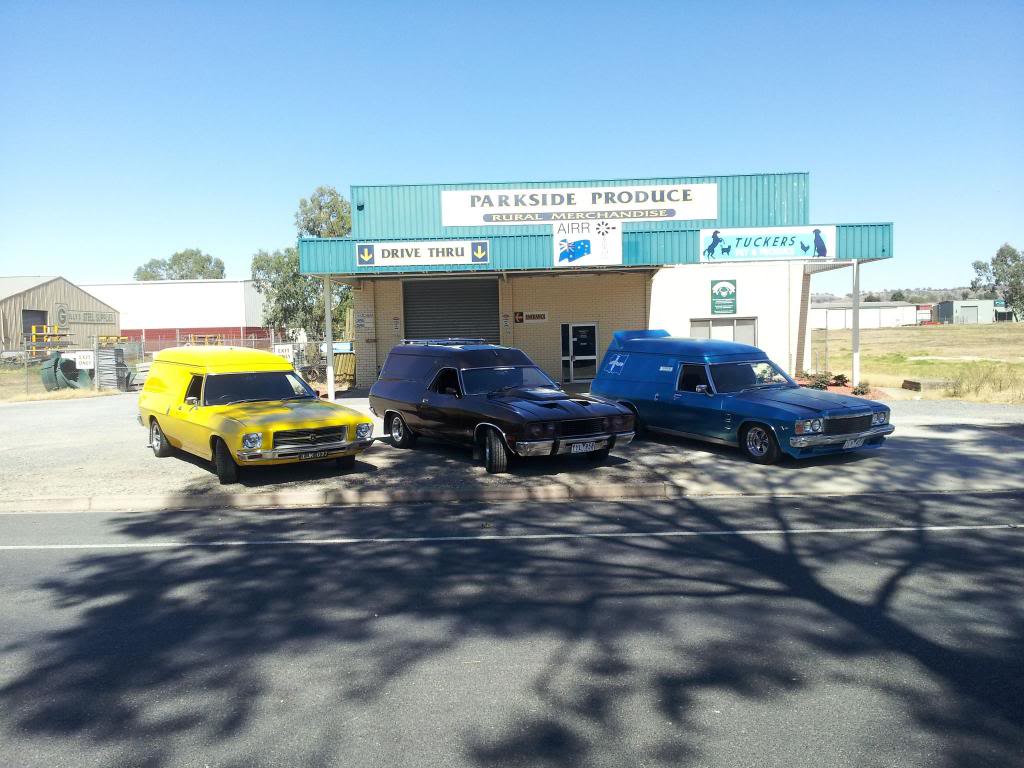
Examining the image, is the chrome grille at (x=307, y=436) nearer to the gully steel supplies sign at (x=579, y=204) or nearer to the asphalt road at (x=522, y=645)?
the asphalt road at (x=522, y=645)

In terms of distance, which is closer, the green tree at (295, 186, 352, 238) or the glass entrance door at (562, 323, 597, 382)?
the glass entrance door at (562, 323, 597, 382)

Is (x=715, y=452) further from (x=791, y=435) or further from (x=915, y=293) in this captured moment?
(x=915, y=293)

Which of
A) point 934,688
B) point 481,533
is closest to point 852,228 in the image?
point 481,533

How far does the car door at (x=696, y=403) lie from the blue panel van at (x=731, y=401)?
2cm

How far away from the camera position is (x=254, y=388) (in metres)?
11.5

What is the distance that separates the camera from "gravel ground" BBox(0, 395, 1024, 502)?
9.98 meters

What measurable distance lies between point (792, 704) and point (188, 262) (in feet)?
469

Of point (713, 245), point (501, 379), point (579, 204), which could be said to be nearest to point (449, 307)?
point (579, 204)

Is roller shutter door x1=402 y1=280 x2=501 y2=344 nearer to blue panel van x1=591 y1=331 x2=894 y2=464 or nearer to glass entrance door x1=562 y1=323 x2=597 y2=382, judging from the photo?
glass entrance door x1=562 y1=323 x2=597 y2=382

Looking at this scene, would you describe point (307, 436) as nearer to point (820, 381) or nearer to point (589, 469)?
point (589, 469)

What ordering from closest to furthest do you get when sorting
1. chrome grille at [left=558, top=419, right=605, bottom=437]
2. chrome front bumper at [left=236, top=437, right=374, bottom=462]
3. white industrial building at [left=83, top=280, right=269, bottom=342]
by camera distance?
chrome front bumper at [left=236, top=437, right=374, bottom=462] < chrome grille at [left=558, top=419, right=605, bottom=437] < white industrial building at [left=83, top=280, right=269, bottom=342]

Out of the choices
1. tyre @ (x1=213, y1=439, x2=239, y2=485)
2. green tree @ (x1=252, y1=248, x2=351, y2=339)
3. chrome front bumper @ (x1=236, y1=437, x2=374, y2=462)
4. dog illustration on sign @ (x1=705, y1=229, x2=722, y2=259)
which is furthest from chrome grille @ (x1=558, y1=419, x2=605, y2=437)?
green tree @ (x1=252, y1=248, x2=351, y2=339)

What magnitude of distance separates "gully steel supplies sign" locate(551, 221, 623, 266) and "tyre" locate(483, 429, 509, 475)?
10.5 metres

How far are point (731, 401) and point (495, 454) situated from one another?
3703 millimetres
